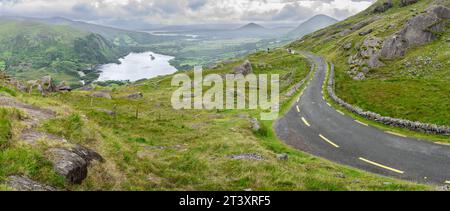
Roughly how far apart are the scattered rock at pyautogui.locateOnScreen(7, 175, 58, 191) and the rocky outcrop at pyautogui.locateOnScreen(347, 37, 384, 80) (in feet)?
210

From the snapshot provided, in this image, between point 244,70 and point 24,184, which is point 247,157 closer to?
point 24,184

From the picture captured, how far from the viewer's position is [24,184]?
1040cm

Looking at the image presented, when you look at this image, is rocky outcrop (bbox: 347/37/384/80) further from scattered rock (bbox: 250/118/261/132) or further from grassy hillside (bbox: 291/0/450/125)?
scattered rock (bbox: 250/118/261/132)

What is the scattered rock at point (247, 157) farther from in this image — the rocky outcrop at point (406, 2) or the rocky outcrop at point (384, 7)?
the rocky outcrop at point (384, 7)

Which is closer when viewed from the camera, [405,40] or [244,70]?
[405,40]

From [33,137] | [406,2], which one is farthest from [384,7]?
[33,137]

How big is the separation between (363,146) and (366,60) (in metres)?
53.6

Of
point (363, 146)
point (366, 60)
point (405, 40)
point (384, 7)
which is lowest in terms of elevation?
point (363, 146)

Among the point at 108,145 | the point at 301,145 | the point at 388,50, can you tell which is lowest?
the point at 301,145

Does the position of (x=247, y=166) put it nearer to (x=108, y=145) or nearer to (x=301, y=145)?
(x=108, y=145)

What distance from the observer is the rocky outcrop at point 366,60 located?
68.4m
